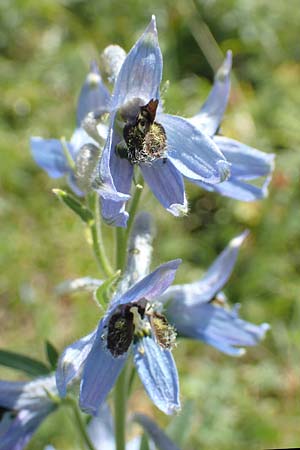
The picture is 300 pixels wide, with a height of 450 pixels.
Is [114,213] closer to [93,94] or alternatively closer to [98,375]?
[98,375]

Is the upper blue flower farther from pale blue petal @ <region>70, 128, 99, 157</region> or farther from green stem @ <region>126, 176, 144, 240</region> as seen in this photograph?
pale blue petal @ <region>70, 128, 99, 157</region>

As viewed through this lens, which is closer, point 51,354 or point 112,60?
point 112,60

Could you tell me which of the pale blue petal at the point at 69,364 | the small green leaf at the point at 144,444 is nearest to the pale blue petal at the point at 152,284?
the pale blue petal at the point at 69,364

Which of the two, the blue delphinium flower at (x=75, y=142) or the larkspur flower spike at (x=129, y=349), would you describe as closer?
the larkspur flower spike at (x=129, y=349)

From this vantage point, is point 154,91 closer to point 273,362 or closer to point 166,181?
point 166,181

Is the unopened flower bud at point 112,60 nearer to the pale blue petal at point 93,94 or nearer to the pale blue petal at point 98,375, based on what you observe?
the pale blue petal at point 93,94

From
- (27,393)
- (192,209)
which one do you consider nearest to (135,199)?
(27,393)
